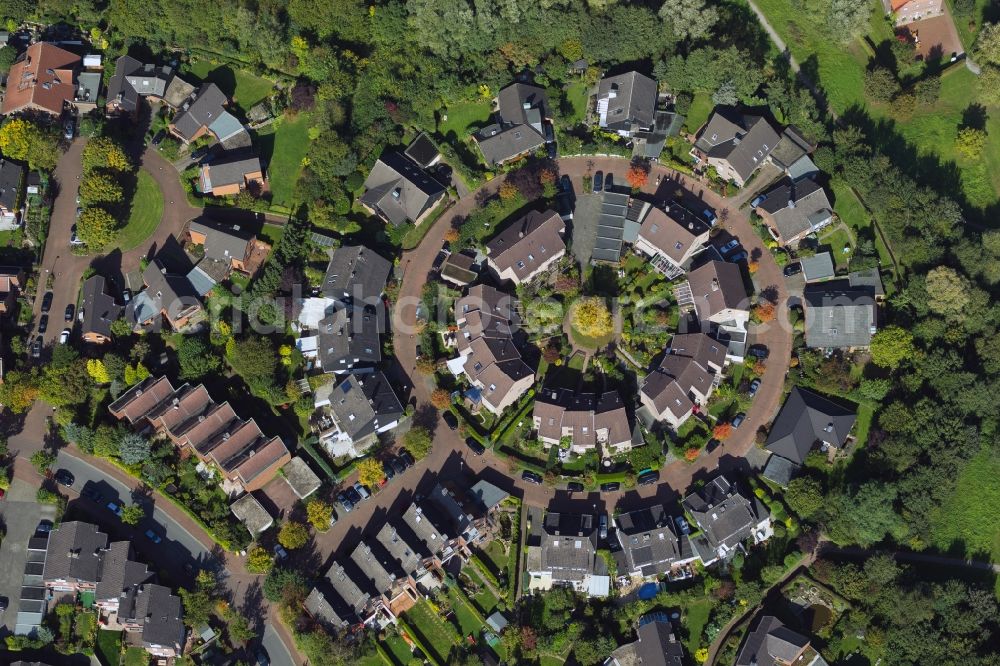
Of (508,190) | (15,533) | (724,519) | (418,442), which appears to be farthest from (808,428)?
(15,533)

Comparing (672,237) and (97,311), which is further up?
(672,237)

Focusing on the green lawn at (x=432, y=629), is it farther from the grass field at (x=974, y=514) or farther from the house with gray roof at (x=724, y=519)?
the grass field at (x=974, y=514)

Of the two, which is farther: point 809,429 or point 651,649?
point 809,429

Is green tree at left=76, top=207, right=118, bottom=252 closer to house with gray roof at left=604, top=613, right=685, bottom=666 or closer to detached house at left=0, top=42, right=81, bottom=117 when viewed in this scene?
detached house at left=0, top=42, right=81, bottom=117

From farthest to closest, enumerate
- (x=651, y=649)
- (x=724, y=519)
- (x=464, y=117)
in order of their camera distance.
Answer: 1. (x=464, y=117)
2. (x=724, y=519)
3. (x=651, y=649)

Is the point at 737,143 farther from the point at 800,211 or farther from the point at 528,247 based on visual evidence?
the point at 528,247

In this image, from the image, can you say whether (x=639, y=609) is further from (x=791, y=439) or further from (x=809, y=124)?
(x=809, y=124)

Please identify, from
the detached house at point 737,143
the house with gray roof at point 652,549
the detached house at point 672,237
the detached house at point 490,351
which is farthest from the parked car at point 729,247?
the house with gray roof at point 652,549
